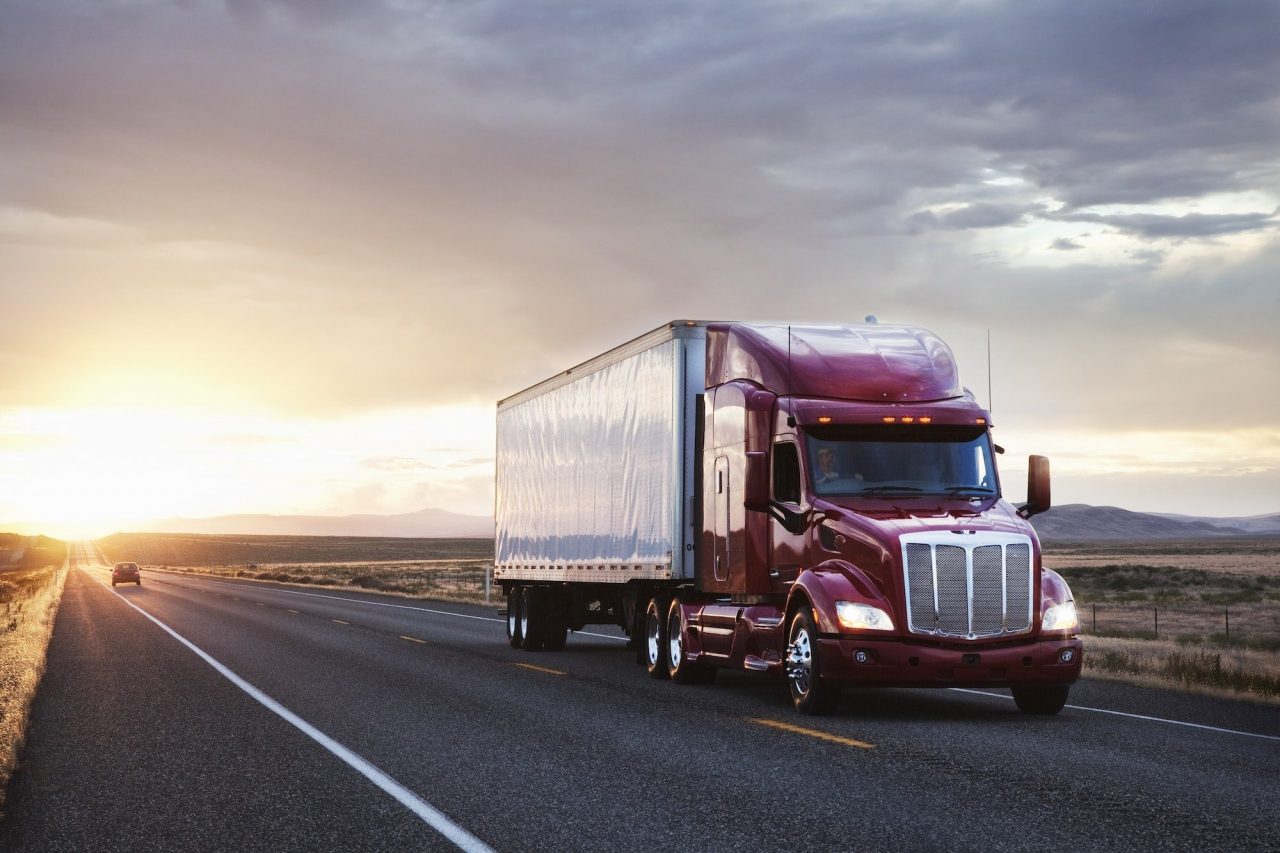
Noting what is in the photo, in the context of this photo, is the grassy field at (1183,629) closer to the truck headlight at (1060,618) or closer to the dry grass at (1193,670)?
the dry grass at (1193,670)

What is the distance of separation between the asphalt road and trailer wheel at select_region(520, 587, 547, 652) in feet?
14.1

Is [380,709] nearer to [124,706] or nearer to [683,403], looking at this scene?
[124,706]

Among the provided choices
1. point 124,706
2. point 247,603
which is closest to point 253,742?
point 124,706

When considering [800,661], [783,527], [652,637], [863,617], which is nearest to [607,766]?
[863,617]

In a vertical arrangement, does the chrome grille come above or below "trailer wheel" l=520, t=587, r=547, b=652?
above

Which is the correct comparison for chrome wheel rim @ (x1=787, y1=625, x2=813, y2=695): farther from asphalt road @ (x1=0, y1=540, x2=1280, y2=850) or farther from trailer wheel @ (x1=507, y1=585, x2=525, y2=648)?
trailer wheel @ (x1=507, y1=585, x2=525, y2=648)

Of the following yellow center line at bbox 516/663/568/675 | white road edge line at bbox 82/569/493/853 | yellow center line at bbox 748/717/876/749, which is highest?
yellow center line at bbox 516/663/568/675

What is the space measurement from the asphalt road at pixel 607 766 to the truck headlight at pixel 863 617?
2.91 feet

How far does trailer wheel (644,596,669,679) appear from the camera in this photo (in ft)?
56.1

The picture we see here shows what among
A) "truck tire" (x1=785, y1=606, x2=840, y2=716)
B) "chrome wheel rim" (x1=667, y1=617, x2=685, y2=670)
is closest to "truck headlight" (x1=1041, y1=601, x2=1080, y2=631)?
"truck tire" (x1=785, y1=606, x2=840, y2=716)

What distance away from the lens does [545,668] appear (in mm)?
18641

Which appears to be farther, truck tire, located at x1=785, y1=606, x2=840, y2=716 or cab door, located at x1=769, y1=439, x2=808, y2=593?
cab door, located at x1=769, y1=439, x2=808, y2=593

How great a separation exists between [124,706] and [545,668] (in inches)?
230

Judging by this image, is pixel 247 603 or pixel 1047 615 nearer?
pixel 1047 615
